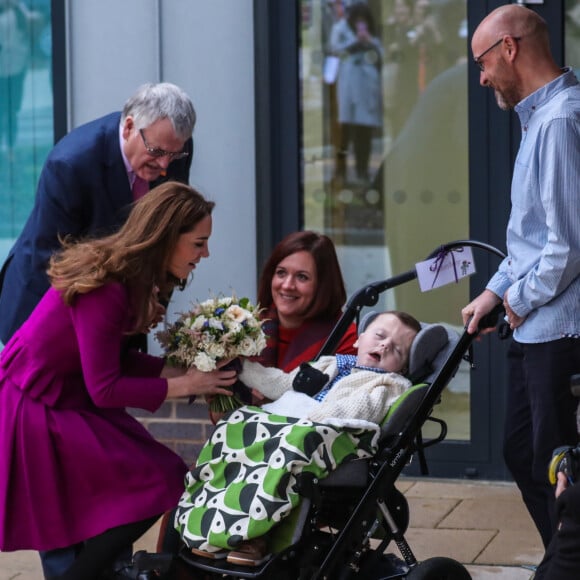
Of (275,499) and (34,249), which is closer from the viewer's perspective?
(275,499)

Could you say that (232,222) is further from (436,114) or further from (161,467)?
(161,467)

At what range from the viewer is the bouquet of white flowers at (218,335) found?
13.6ft

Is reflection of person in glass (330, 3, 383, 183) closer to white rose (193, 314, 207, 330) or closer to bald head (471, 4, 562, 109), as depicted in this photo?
bald head (471, 4, 562, 109)

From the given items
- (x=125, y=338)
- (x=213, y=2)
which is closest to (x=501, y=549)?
(x=125, y=338)

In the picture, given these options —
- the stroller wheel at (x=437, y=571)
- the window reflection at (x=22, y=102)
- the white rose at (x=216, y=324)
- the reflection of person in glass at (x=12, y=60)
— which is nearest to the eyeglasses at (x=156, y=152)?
the white rose at (x=216, y=324)

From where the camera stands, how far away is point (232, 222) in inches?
248

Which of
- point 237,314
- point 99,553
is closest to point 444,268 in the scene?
point 237,314

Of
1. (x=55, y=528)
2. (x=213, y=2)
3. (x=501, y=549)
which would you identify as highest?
(x=213, y=2)

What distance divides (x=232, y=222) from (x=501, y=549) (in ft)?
6.65

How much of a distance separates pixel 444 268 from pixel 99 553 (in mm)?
1443

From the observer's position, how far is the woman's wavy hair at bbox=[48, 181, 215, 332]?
4.09 metres

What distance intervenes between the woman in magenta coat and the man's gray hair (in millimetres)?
389

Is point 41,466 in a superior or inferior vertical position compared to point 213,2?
inferior

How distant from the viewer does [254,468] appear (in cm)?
396
